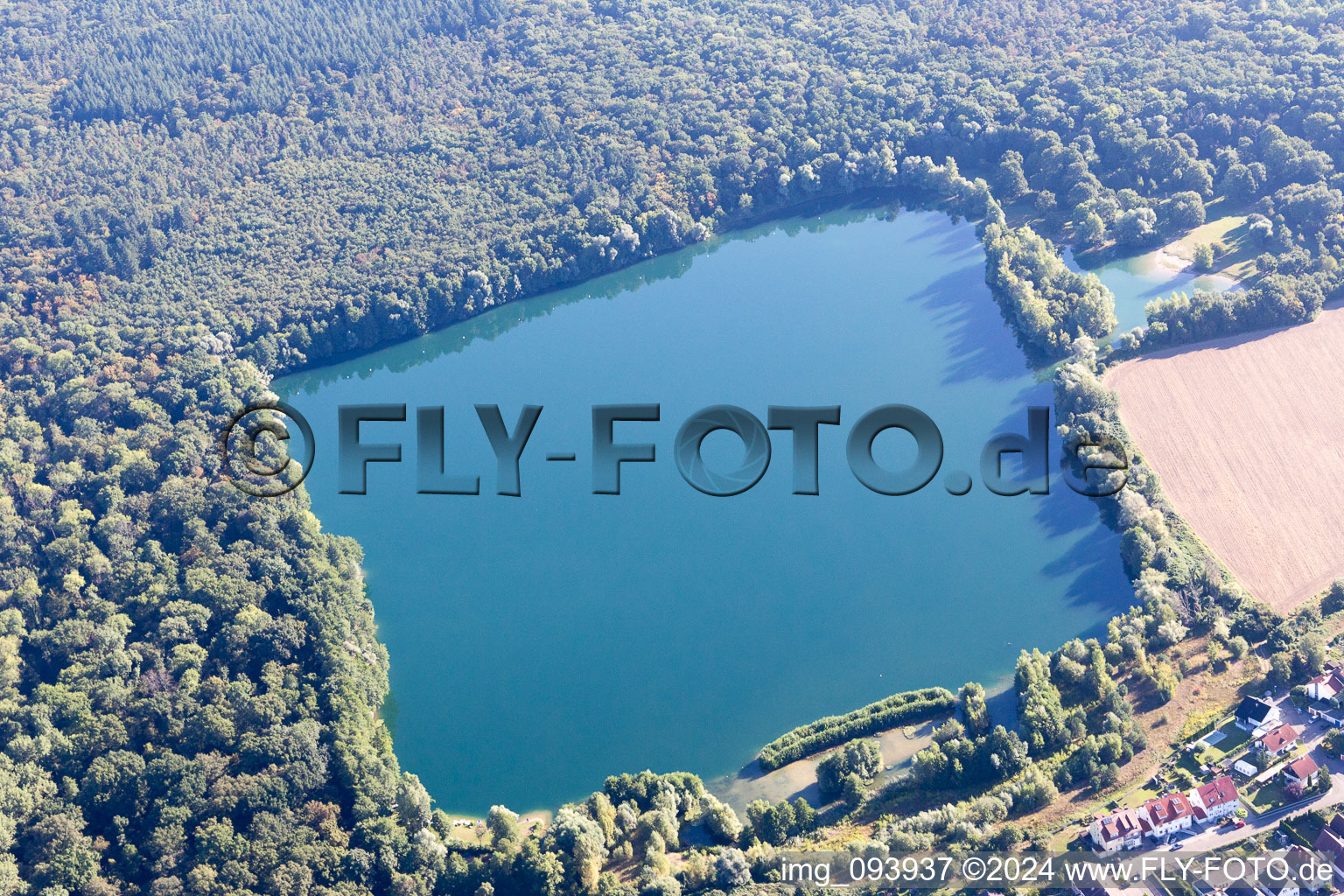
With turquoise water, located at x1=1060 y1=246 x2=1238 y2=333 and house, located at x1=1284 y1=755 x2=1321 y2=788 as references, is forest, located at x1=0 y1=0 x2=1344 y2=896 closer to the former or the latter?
turquoise water, located at x1=1060 y1=246 x2=1238 y2=333

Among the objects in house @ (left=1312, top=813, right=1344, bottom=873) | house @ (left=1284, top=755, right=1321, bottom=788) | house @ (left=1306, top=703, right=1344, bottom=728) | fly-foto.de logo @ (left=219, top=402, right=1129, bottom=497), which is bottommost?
house @ (left=1312, top=813, right=1344, bottom=873)

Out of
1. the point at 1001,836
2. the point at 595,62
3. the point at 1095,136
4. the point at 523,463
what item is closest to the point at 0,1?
the point at 595,62

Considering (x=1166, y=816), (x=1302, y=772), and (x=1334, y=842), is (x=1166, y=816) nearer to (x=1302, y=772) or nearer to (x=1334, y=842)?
(x=1334, y=842)

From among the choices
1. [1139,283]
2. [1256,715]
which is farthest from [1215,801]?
[1139,283]

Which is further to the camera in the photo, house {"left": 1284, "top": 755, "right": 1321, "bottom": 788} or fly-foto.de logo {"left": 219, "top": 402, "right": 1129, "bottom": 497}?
house {"left": 1284, "top": 755, "right": 1321, "bottom": 788}

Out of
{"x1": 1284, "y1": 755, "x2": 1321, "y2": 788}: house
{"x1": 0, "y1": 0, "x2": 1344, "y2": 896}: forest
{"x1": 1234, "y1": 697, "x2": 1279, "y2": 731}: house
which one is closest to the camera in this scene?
{"x1": 1284, "y1": 755, "x2": 1321, "y2": 788}: house

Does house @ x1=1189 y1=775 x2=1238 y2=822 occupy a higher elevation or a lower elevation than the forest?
lower

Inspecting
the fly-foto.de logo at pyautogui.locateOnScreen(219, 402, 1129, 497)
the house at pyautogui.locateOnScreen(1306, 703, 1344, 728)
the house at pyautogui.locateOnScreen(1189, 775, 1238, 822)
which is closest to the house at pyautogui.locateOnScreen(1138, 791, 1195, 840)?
the house at pyautogui.locateOnScreen(1189, 775, 1238, 822)
